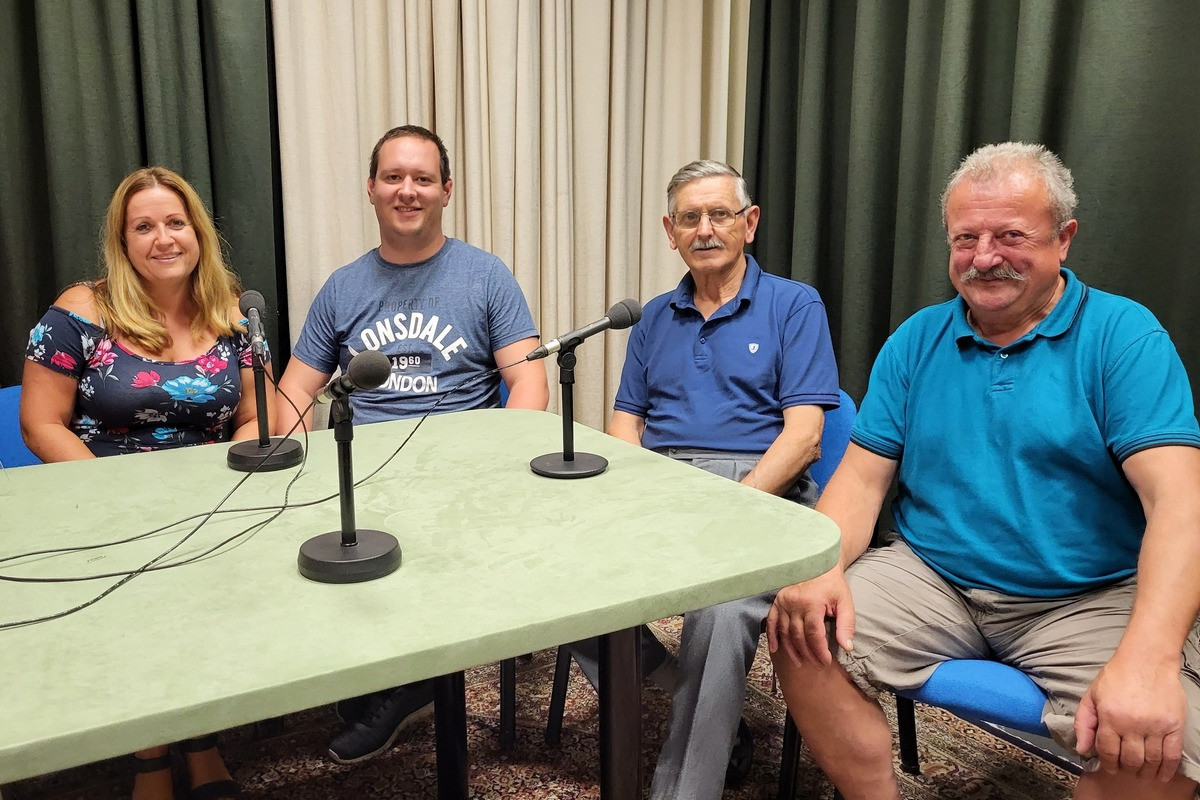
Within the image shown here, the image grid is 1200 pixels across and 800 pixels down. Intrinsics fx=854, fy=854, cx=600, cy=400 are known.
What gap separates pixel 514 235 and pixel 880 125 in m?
1.25

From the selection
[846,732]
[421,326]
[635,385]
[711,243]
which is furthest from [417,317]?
[846,732]

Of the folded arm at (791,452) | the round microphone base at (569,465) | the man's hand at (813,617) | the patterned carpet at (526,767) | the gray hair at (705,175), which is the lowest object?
the patterned carpet at (526,767)

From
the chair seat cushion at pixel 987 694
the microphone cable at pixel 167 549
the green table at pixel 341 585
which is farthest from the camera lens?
the chair seat cushion at pixel 987 694

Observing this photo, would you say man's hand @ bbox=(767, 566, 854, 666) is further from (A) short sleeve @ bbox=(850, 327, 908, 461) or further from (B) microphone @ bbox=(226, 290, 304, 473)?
(B) microphone @ bbox=(226, 290, 304, 473)

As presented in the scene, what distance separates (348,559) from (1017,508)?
108 centimetres

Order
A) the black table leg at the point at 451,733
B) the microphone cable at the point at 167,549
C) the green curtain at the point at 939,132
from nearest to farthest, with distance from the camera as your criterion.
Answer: the microphone cable at the point at 167,549 → the black table leg at the point at 451,733 → the green curtain at the point at 939,132

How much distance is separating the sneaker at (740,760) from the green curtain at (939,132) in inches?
52.7

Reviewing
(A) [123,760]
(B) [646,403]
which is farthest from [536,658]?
(A) [123,760]

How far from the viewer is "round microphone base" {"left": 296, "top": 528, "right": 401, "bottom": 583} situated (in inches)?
35.9

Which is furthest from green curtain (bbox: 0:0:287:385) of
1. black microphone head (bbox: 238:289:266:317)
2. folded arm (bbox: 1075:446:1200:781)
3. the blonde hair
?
folded arm (bbox: 1075:446:1200:781)

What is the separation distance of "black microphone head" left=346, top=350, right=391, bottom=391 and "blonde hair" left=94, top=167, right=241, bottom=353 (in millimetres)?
1220

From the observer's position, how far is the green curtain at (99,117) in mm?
2219

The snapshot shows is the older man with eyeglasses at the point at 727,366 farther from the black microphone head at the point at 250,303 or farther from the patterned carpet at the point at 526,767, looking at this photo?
the black microphone head at the point at 250,303

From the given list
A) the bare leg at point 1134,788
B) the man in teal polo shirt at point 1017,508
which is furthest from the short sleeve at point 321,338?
the bare leg at point 1134,788
